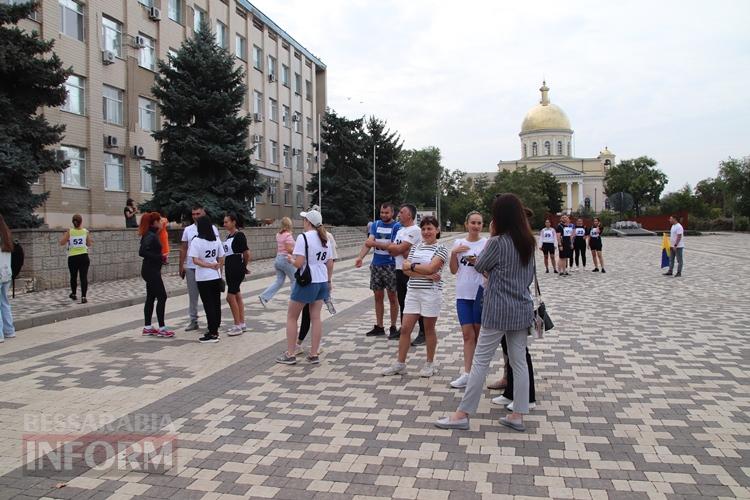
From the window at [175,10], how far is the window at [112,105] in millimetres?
6323

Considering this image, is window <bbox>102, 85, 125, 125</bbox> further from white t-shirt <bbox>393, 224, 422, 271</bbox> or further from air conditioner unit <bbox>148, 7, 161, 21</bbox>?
white t-shirt <bbox>393, 224, 422, 271</bbox>

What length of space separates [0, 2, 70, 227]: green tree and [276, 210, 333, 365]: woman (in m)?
11.1

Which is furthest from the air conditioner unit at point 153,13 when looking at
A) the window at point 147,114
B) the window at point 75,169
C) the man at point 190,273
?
the man at point 190,273

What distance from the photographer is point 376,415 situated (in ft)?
17.0

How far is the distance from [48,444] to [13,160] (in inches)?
487

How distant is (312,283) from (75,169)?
73.2 feet

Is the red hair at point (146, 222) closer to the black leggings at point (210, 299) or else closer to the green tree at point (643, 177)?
the black leggings at point (210, 299)

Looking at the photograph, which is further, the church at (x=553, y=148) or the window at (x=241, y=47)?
the church at (x=553, y=148)

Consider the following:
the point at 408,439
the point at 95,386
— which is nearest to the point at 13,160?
the point at 95,386

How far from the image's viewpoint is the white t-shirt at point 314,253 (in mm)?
6848

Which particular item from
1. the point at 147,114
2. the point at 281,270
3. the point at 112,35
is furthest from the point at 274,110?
the point at 281,270

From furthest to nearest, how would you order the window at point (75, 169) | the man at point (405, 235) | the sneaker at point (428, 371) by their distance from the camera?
the window at point (75, 169) → the man at point (405, 235) → the sneaker at point (428, 371)

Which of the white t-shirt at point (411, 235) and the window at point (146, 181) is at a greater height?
the window at point (146, 181)

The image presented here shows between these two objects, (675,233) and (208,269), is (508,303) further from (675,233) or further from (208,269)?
(675,233)
